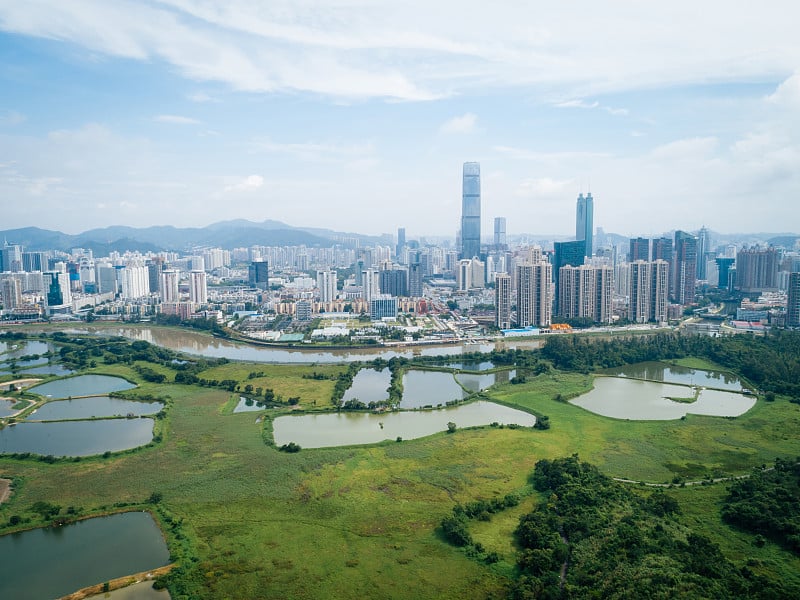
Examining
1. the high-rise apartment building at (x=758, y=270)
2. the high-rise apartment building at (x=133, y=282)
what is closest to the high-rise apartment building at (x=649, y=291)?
the high-rise apartment building at (x=758, y=270)

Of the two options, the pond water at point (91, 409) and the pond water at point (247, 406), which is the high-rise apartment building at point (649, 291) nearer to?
the pond water at point (247, 406)

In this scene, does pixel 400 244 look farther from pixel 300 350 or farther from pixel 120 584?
pixel 120 584

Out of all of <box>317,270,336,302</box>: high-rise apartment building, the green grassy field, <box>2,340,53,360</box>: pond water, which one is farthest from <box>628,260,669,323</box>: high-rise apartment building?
<box>2,340,53,360</box>: pond water

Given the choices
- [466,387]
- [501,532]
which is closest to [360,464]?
[501,532]

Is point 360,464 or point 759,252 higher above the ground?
point 759,252

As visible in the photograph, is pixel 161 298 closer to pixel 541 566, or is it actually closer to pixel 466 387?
pixel 466 387

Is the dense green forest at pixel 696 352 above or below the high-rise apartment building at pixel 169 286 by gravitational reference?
below
